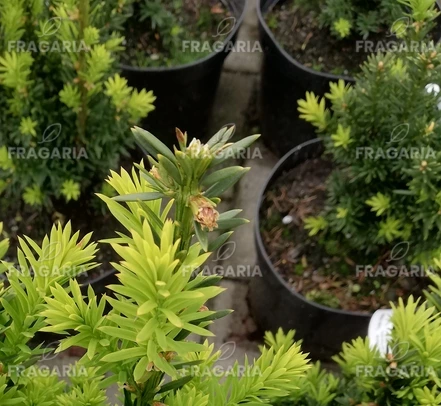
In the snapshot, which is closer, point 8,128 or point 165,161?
point 165,161

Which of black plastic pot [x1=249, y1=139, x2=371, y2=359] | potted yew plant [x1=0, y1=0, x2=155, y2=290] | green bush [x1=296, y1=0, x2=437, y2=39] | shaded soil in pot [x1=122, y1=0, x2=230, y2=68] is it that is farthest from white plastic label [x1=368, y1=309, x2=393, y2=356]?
shaded soil in pot [x1=122, y1=0, x2=230, y2=68]

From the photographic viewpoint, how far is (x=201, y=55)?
6.67ft

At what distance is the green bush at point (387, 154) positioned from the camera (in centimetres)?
132

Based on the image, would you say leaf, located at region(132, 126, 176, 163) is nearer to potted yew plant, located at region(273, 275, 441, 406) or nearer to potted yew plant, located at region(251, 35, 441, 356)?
potted yew plant, located at region(273, 275, 441, 406)

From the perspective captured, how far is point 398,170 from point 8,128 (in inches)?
40.2

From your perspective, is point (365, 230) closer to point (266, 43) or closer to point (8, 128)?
point (266, 43)

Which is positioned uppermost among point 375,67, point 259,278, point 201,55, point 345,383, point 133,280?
point 133,280

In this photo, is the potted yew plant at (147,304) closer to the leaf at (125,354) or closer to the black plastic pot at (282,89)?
the leaf at (125,354)

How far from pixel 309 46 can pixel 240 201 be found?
25.1 inches

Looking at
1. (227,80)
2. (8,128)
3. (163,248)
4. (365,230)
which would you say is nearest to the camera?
(163,248)

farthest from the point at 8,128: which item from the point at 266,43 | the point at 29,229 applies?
the point at 266,43

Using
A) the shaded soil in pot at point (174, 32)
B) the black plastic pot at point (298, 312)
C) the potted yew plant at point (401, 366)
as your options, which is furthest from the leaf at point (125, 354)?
the shaded soil in pot at point (174, 32)

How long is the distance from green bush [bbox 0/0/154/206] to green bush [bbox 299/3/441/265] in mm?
520

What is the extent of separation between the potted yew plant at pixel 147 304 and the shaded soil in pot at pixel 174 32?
1.43 metres
